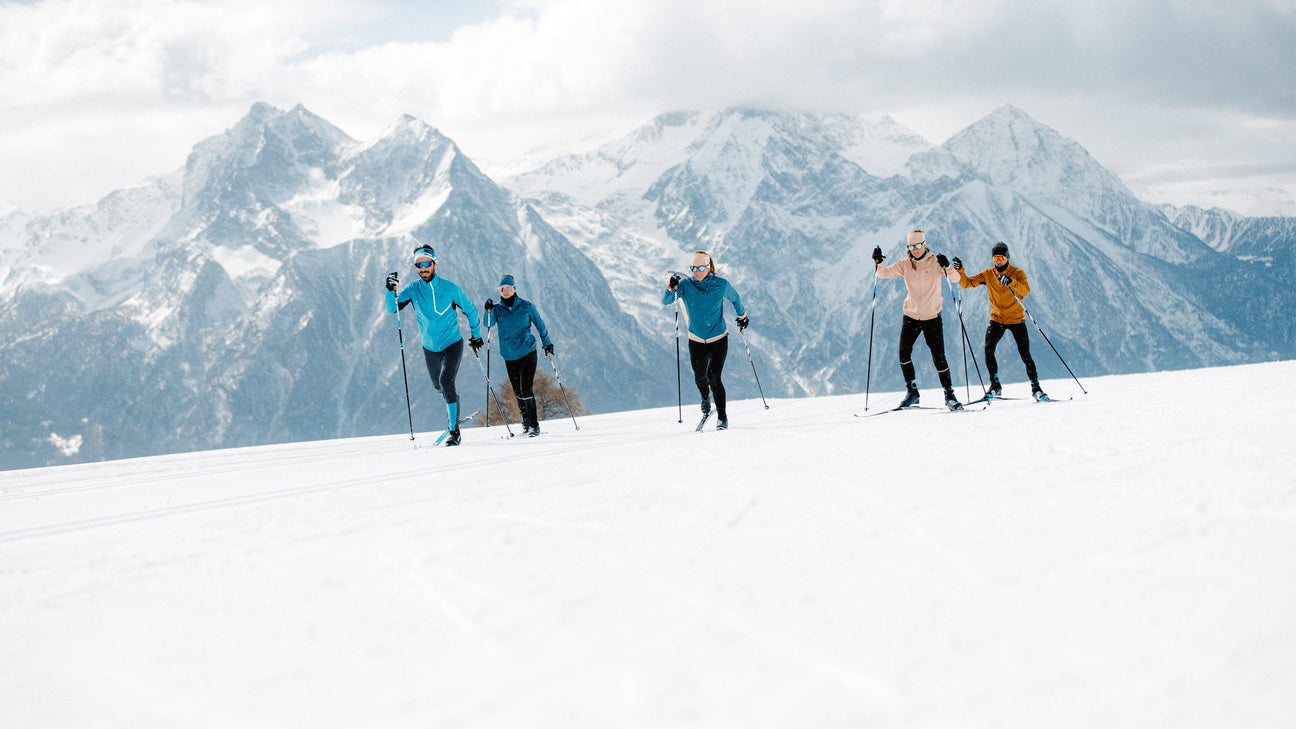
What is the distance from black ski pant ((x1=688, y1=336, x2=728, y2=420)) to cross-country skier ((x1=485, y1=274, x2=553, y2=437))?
88.9 inches

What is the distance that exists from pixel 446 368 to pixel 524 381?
4.60 feet

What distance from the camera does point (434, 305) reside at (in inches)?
528

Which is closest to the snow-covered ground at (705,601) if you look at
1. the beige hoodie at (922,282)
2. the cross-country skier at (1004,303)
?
the beige hoodie at (922,282)

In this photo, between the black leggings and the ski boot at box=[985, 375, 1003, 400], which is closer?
the black leggings

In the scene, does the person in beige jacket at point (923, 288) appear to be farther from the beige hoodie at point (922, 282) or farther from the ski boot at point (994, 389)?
the ski boot at point (994, 389)

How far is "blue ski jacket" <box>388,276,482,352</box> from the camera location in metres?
13.4

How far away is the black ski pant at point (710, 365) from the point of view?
13.0m

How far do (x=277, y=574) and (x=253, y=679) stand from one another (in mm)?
1424

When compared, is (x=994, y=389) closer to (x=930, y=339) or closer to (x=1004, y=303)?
(x=1004, y=303)

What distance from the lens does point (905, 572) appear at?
3957 millimetres

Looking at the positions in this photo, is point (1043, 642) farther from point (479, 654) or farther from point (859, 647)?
point (479, 654)

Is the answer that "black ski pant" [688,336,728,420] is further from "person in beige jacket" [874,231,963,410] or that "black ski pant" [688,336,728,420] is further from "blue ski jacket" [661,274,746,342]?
"person in beige jacket" [874,231,963,410]

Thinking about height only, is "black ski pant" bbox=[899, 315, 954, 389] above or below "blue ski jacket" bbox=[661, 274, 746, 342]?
below

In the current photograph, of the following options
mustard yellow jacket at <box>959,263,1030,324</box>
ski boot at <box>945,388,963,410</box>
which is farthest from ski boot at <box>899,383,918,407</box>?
mustard yellow jacket at <box>959,263,1030,324</box>
